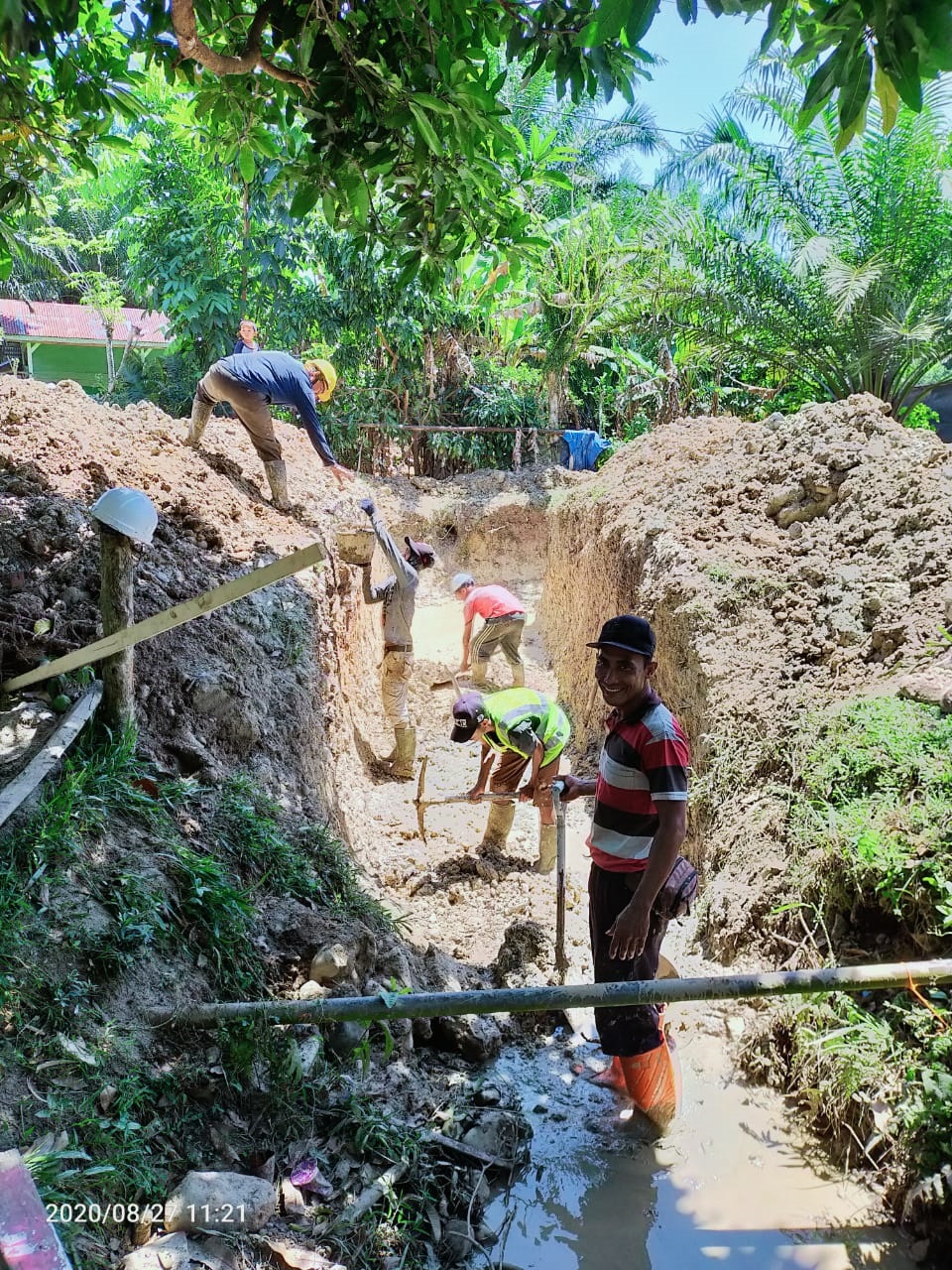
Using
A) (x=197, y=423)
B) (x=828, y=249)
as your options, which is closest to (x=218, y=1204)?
(x=197, y=423)

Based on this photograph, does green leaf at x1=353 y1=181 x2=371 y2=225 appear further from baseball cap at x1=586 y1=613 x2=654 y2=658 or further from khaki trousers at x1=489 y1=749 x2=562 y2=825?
khaki trousers at x1=489 y1=749 x2=562 y2=825

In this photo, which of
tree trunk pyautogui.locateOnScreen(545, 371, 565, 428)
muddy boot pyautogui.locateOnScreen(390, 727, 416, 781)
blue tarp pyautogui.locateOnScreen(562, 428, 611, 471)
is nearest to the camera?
muddy boot pyautogui.locateOnScreen(390, 727, 416, 781)

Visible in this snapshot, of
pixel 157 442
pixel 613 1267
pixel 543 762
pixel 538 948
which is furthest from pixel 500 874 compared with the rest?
pixel 157 442

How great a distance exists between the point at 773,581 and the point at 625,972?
347 cm

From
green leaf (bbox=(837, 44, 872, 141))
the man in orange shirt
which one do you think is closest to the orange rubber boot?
green leaf (bbox=(837, 44, 872, 141))

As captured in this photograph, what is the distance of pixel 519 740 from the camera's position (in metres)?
5.27

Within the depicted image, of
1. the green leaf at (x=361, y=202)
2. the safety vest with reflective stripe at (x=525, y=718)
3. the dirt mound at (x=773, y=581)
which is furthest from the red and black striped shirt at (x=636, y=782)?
the green leaf at (x=361, y=202)

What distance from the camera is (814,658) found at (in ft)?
16.6

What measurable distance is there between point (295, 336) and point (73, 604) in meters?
11.8

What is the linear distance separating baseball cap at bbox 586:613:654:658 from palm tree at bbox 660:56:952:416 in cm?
631

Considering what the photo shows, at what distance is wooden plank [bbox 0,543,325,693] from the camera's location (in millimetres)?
2508

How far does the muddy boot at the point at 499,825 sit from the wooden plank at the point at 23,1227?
4.33m

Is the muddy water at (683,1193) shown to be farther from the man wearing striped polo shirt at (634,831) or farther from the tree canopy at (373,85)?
the tree canopy at (373,85)

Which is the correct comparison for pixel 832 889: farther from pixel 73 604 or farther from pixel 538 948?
pixel 73 604
